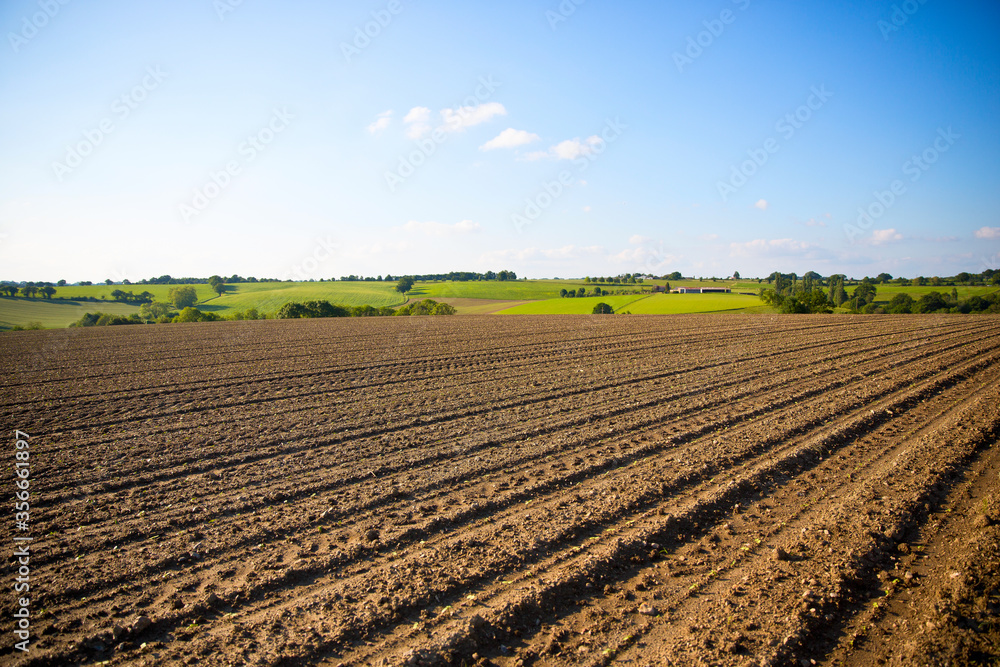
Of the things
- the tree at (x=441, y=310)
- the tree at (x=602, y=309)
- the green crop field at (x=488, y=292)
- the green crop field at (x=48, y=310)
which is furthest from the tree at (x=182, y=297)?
the tree at (x=602, y=309)

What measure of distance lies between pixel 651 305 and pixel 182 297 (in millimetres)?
81331

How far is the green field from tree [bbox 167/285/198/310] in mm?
57811

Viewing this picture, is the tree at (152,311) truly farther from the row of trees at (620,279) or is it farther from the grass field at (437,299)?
the row of trees at (620,279)

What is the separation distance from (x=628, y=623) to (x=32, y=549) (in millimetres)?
7375

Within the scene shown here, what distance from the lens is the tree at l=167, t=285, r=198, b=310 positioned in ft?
263

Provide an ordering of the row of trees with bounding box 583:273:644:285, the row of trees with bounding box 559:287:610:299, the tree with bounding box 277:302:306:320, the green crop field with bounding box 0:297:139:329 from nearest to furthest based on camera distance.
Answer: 1. the green crop field with bounding box 0:297:139:329
2. the tree with bounding box 277:302:306:320
3. the row of trees with bounding box 559:287:610:299
4. the row of trees with bounding box 583:273:644:285

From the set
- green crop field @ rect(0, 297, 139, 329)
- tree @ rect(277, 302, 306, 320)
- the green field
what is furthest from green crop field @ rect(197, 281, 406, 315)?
the green field

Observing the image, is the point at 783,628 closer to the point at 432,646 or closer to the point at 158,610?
the point at 432,646

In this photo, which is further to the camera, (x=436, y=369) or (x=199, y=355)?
(x=199, y=355)

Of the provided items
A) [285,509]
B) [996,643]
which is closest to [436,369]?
[285,509]

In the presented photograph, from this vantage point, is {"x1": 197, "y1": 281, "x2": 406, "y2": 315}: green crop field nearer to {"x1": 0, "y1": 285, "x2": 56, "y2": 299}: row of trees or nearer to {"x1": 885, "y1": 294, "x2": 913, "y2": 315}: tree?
{"x1": 0, "y1": 285, "x2": 56, "y2": 299}: row of trees

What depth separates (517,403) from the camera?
1263 cm

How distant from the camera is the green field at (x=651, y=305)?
61844 mm

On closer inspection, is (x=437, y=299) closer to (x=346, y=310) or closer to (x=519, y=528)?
(x=346, y=310)
